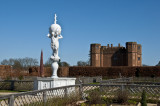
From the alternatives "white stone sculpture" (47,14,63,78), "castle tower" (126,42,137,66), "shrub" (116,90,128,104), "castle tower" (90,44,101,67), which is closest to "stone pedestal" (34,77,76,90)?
"white stone sculpture" (47,14,63,78)

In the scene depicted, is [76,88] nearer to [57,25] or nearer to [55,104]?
[55,104]

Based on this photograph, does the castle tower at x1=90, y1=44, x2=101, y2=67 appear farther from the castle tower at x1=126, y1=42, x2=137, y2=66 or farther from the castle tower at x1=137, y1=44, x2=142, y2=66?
the castle tower at x1=137, y1=44, x2=142, y2=66

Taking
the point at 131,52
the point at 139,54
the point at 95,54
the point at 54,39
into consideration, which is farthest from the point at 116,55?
the point at 54,39

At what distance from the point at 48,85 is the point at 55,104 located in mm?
3664

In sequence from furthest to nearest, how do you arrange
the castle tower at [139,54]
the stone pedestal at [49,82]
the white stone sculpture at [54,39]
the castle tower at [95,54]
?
the castle tower at [95,54] < the castle tower at [139,54] < the white stone sculpture at [54,39] < the stone pedestal at [49,82]

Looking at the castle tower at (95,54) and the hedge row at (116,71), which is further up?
the castle tower at (95,54)

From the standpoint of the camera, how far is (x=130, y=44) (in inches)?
2375

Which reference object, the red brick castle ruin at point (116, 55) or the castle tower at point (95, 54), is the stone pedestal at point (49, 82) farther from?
the castle tower at point (95, 54)

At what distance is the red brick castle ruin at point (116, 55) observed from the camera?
60969mm

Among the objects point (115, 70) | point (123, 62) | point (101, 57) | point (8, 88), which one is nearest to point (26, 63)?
point (101, 57)

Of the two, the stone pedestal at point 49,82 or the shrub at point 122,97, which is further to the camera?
the stone pedestal at point 49,82

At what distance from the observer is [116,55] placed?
209 feet

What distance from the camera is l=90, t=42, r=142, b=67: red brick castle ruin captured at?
200ft

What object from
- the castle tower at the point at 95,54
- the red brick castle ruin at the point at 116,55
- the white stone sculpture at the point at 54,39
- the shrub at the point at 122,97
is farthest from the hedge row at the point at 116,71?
the shrub at the point at 122,97
